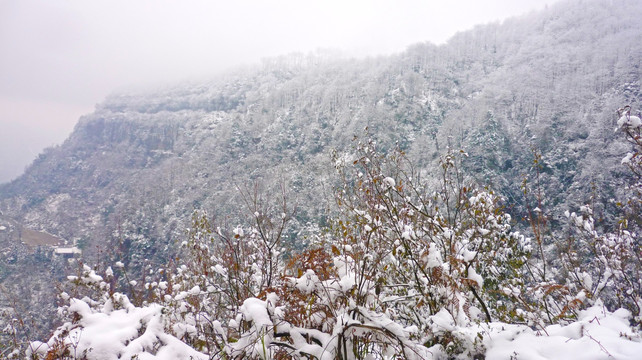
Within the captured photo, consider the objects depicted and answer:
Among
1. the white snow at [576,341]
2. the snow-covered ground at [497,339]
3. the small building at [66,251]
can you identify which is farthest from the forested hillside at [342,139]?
the white snow at [576,341]

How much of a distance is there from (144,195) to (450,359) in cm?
10174

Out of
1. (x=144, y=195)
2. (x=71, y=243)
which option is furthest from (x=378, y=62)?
(x=71, y=243)

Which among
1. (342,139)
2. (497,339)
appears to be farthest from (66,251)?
(497,339)

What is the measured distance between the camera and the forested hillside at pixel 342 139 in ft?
171

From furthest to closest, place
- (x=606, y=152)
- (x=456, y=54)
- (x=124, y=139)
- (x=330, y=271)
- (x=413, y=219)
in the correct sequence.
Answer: (x=124, y=139) < (x=456, y=54) < (x=606, y=152) < (x=413, y=219) < (x=330, y=271)

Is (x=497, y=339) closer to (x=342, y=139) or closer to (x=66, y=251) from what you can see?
(x=342, y=139)

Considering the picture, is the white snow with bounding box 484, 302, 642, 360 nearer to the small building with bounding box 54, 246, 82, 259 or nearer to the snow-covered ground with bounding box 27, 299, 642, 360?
the snow-covered ground with bounding box 27, 299, 642, 360

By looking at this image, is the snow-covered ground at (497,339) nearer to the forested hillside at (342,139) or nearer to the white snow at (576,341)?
the white snow at (576,341)

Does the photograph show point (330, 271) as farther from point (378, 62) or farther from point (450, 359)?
point (378, 62)

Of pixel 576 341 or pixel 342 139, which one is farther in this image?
pixel 342 139

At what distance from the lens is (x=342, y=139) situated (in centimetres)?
8362

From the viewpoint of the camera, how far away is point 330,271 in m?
2.04

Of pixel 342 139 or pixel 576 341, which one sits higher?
pixel 576 341

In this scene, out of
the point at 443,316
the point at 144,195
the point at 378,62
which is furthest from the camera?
the point at 378,62
